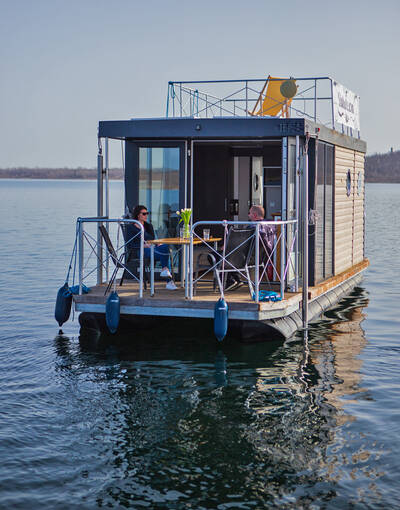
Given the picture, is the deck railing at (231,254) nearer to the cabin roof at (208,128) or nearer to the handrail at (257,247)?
the handrail at (257,247)

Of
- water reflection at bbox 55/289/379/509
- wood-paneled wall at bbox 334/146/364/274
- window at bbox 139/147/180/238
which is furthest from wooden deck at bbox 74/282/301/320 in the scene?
wood-paneled wall at bbox 334/146/364/274

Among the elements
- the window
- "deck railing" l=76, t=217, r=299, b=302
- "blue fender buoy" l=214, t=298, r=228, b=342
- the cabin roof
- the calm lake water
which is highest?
the cabin roof

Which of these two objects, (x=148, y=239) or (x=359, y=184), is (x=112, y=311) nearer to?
(x=148, y=239)

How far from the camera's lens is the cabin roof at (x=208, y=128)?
9945 millimetres

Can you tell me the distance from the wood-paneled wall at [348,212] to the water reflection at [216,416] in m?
2.83

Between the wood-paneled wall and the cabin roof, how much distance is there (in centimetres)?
231

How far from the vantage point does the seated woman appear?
10.1 metres

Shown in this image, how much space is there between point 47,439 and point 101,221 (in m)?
3.56

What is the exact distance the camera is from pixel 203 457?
241 inches

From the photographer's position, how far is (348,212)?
Result: 46.8 ft

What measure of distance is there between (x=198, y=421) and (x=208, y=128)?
455 centimetres

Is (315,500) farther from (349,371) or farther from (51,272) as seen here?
(51,272)

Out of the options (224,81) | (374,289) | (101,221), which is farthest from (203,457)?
(374,289)

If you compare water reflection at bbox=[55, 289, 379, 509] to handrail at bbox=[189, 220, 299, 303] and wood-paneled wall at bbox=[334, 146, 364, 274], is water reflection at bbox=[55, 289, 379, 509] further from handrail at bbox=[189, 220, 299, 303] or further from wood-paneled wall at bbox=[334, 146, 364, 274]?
wood-paneled wall at bbox=[334, 146, 364, 274]
